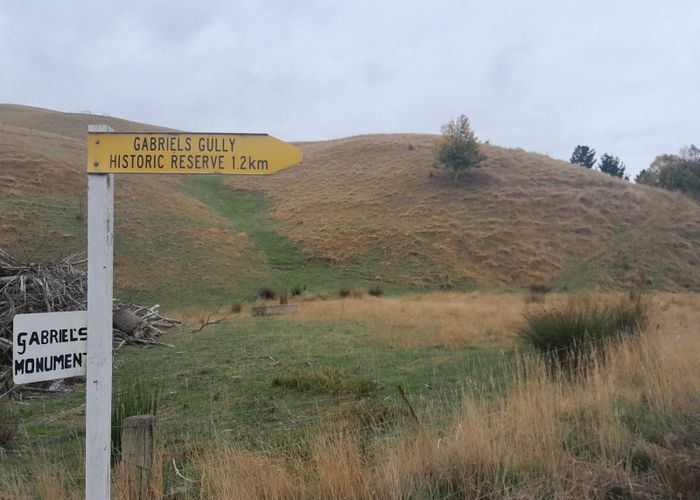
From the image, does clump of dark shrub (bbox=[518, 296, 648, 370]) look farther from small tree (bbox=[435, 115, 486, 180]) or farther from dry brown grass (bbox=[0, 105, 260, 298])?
small tree (bbox=[435, 115, 486, 180])

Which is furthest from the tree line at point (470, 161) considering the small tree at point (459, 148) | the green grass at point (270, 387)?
the green grass at point (270, 387)

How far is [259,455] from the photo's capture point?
4664 mm

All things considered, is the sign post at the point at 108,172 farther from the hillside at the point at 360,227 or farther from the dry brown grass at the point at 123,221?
the dry brown grass at the point at 123,221

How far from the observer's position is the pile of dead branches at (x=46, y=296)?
11086mm

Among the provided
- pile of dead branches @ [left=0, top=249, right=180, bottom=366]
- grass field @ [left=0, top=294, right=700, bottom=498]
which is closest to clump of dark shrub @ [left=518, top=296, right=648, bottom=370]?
grass field @ [left=0, top=294, right=700, bottom=498]

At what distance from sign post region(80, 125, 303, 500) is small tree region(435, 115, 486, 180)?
55.2m

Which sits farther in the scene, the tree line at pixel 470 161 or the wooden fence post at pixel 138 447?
the tree line at pixel 470 161

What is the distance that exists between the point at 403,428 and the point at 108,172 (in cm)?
310

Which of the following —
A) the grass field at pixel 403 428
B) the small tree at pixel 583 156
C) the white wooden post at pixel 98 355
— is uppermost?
the small tree at pixel 583 156

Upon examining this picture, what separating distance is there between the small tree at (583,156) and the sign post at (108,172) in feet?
336

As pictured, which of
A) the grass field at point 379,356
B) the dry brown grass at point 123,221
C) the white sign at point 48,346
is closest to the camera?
the white sign at point 48,346

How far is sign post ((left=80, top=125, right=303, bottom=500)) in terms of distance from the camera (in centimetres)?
328

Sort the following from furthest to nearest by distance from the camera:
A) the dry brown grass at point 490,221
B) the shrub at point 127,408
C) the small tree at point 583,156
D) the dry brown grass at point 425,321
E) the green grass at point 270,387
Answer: the small tree at point 583,156 → the dry brown grass at point 490,221 → the dry brown grass at point 425,321 → the green grass at point 270,387 → the shrub at point 127,408

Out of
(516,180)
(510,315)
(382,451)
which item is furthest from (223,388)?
(516,180)
